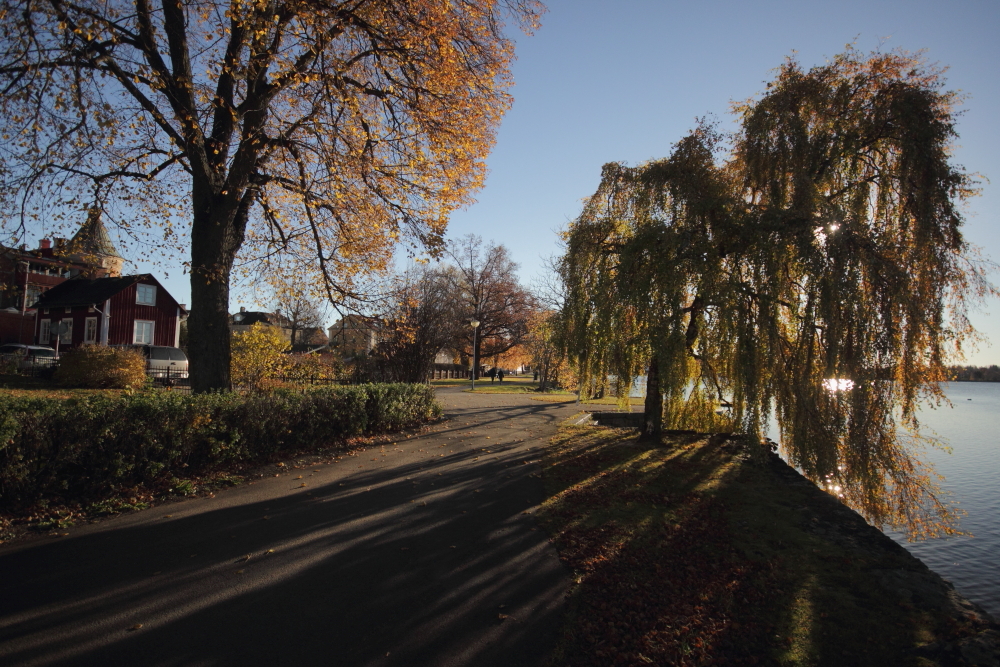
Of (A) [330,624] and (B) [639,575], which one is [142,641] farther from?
(B) [639,575]

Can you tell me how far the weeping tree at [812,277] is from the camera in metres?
8.82

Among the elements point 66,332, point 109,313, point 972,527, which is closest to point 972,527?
point 972,527

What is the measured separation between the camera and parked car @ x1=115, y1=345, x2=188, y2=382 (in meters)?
22.2

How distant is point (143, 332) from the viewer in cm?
3338

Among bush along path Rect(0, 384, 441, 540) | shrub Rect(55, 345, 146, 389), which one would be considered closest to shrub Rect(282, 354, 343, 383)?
shrub Rect(55, 345, 146, 389)

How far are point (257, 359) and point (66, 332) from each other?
25.9 m

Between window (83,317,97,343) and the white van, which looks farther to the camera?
window (83,317,97,343)

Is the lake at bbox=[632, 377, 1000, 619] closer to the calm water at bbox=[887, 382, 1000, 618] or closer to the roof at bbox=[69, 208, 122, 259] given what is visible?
the calm water at bbox=[887, 382, 1000, 618]

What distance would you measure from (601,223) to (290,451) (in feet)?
27.8

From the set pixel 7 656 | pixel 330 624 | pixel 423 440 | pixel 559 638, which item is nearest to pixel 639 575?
pixel 559 638

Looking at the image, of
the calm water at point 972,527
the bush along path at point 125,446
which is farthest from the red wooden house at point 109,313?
the calm water at point 972,527

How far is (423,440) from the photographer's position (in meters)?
13.1

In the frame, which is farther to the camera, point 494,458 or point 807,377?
point 494,458

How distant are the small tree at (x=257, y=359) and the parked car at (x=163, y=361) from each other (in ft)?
23.9
